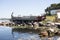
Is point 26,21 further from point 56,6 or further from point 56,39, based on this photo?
point 56,39

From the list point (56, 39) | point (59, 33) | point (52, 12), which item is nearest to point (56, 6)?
point (52, 12)

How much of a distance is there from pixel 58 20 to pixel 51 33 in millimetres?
31993

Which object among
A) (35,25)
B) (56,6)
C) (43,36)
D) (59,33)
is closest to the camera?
(43,36)

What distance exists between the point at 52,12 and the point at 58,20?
19.0 meters

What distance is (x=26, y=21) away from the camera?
115 metres

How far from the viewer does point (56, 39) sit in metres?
53.4

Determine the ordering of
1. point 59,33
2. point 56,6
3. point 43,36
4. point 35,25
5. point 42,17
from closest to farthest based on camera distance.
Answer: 1. point 43,36
2. point 59,33
3. point 35,25
4. point 42,17
5. point 56,6

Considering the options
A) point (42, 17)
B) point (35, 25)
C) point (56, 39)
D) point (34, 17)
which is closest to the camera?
point (56, 39)

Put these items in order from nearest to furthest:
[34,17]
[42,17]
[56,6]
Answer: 1. [42,17]
2. [34,17]
3. [56,6]

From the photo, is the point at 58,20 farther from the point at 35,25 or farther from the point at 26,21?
the point at 26,21

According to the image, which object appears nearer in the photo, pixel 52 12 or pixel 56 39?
pixel 56 39

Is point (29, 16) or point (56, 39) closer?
point (56, 39)

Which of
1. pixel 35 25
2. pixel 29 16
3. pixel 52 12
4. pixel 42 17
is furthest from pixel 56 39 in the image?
pixel 29 16

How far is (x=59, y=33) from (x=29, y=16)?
57.3 metres
